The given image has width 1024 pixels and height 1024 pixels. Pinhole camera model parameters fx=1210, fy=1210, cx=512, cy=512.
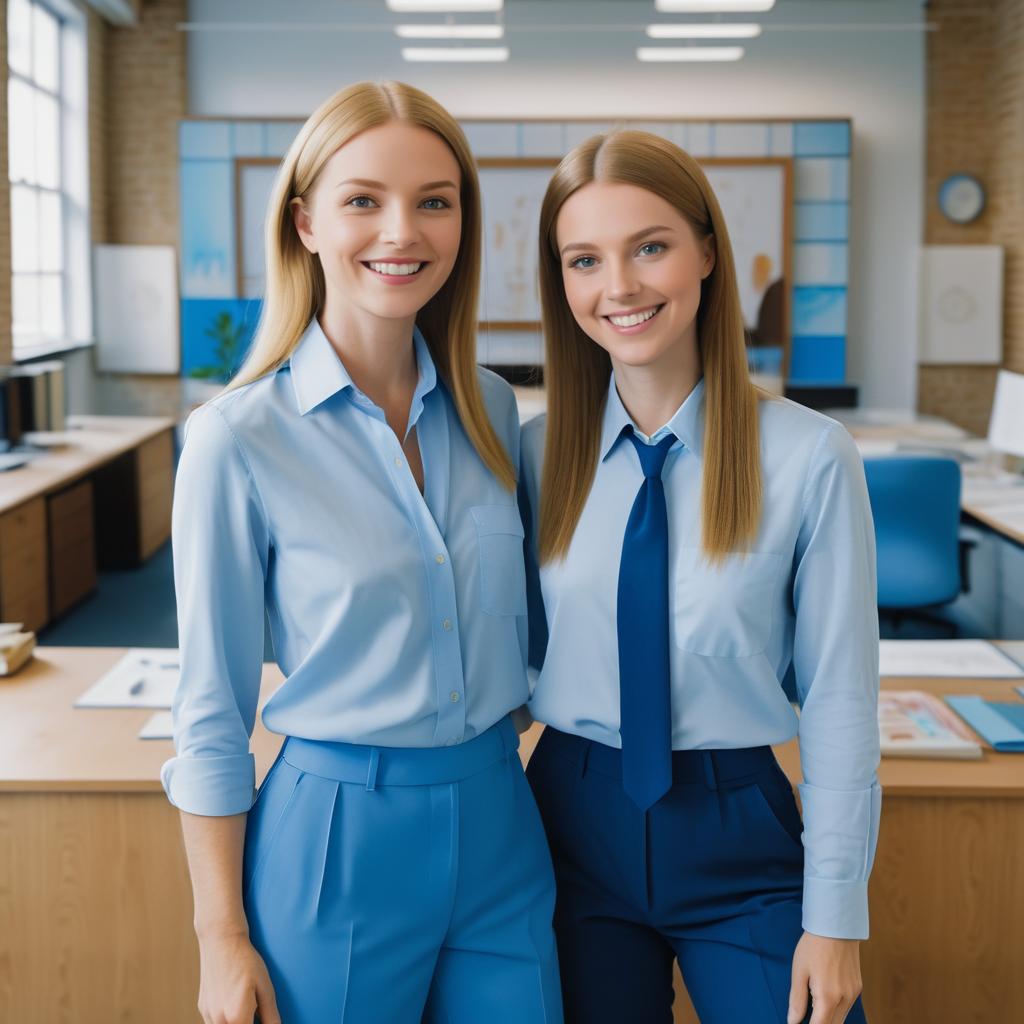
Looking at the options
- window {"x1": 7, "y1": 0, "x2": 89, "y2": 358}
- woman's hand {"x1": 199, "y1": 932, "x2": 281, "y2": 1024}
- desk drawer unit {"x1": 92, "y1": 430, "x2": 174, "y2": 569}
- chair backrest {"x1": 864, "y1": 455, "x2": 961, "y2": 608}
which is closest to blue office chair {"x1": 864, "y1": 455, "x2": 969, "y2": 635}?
chair backrest {"x1": 864, "y1": 455, "x2": 961, "y2": 608}

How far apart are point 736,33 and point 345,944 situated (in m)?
8.21

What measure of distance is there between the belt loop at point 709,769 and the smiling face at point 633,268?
50cm

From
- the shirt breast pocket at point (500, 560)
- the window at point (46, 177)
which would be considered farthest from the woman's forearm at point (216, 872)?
the window at point (46, 177)

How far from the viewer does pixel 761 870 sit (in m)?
1.50

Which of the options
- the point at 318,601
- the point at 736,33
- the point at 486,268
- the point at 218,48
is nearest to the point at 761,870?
the point at 318,601

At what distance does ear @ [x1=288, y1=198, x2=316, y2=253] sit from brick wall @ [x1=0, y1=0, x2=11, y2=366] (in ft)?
23.6

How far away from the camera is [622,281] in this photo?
1.49 metres

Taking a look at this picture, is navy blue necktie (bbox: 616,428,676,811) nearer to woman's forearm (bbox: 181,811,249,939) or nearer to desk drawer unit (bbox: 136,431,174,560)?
woman's forearm (bbox: 181,811,249,939)

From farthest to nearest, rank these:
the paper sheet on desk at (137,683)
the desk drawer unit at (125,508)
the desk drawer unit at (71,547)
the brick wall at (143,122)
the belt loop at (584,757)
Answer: the brick wall at (143,122), the desk drawer unit at (125,508), the desk drawer unit at (71,547), the paper sheet on desk at (137,683), the belt loop at (584,757)

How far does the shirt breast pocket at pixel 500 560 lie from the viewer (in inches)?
58.7

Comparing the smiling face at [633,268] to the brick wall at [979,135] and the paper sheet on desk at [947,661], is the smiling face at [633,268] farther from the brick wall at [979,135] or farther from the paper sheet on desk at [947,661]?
the brick wall at [979,135]

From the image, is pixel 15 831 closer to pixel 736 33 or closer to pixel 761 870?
pixel 761 870

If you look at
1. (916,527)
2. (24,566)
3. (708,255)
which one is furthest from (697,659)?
(24,566)

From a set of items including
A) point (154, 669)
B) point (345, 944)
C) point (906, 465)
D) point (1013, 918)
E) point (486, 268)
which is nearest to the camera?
point (345, 944)
